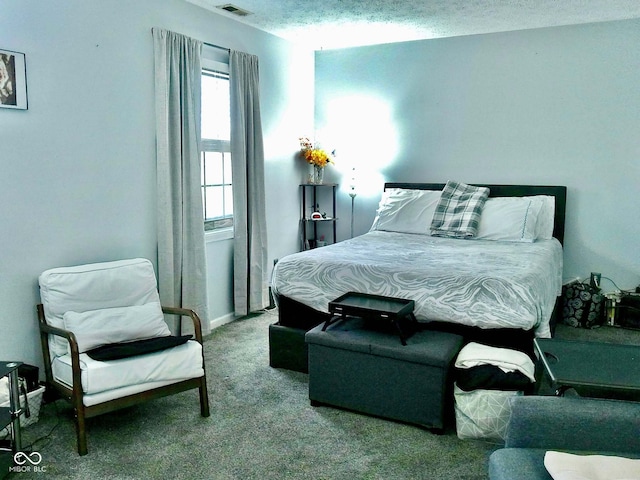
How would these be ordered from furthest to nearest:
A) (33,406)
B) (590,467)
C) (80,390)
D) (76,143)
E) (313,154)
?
(313,154), (76,143), (33,406), (80,390), (590,467)

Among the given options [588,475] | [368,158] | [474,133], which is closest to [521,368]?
[588,475]

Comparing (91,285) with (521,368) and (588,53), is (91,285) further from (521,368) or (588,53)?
(588,53)

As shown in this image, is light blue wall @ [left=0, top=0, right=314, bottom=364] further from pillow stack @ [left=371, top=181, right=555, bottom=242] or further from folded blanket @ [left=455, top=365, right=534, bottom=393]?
folded blanket @ [left=455, top=365, right=534, bottom=393]

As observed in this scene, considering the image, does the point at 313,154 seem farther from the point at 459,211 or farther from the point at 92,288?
the point at 92,288

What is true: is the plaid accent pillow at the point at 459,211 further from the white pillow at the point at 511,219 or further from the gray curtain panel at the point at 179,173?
the gray curtain panel at the point at 179,173

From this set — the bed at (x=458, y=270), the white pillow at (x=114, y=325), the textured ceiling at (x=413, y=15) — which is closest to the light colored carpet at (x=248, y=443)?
the white pillow at (x=114, y=325)

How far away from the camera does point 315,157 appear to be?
5.31 metres

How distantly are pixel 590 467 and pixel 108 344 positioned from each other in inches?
88.5

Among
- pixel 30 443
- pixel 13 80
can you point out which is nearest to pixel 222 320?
pixel 30 443

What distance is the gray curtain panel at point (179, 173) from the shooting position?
369 centimetres

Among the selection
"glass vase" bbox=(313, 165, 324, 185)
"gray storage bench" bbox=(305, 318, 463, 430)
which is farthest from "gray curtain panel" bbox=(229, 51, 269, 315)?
"gray storage bench" bbox=(305, 318, 463, 430)

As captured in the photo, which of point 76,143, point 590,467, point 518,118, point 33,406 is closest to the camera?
point 590,467

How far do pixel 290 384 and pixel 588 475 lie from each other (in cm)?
206

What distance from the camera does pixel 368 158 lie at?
18.2 ft
